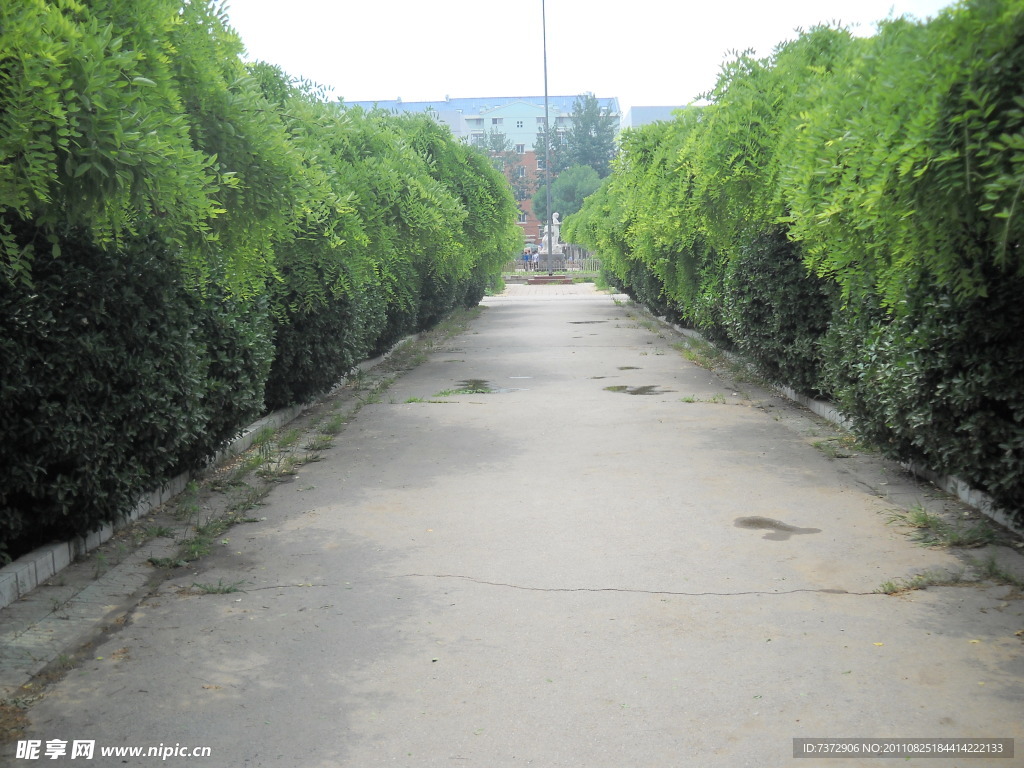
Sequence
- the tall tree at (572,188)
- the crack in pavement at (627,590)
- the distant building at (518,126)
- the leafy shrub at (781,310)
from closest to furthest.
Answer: the crack in pavement at (627,590) → the leafy shrub at (781,310) → the tall tree at (572,188) → the distant building at (518,126)

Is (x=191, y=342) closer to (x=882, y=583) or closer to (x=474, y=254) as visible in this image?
(x=882, y=583)

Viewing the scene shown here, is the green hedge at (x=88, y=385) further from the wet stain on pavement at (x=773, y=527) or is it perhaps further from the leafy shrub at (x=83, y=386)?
the wet stain on pavement at (x=773, y=527)

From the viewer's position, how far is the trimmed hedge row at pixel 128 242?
3.87 metres

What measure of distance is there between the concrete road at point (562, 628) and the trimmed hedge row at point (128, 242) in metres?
0.88

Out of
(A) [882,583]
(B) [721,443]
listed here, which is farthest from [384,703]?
(B) [721,443]

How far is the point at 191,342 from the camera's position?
669 centimetres

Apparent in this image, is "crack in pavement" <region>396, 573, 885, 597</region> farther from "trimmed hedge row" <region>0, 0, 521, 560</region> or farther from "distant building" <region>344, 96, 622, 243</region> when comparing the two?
"distant building" <region>344, 96, 622, 243</region>

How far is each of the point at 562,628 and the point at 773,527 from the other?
2183 millimetres

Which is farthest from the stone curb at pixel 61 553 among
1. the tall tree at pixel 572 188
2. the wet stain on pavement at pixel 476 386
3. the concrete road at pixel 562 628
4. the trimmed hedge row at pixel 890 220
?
the tall tree at pixel 572 188

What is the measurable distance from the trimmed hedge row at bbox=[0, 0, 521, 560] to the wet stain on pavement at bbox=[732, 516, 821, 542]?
3475 millimetres

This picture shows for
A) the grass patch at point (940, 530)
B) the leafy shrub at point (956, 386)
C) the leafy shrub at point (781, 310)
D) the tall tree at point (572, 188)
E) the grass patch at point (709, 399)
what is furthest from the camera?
the tall tree at point (572, 188)

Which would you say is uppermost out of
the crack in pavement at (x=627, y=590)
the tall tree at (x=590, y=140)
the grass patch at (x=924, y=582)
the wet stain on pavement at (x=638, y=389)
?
the tall tree at (x=590, y=140)

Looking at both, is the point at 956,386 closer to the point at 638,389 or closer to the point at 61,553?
the point at 61,553

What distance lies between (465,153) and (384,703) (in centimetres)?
1722
